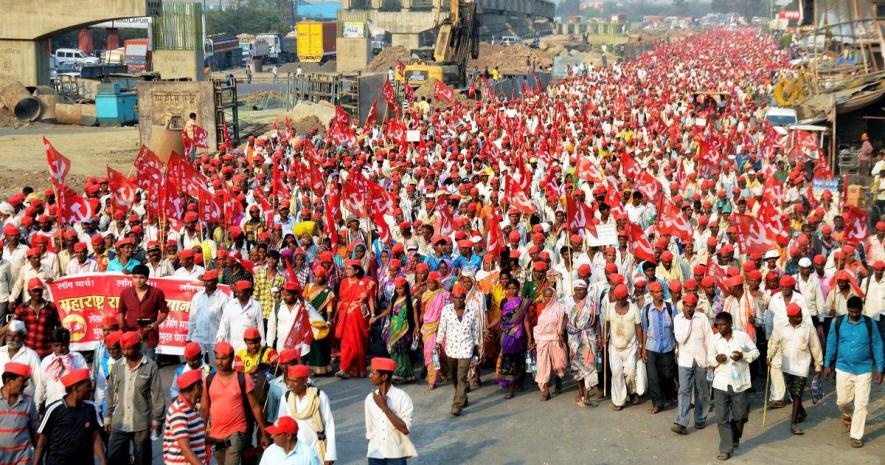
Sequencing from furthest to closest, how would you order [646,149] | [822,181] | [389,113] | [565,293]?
[389,113], [646,149], [822,181], [565,293]

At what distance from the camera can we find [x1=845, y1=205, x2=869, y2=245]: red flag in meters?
12.2

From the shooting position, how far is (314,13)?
14375 cm

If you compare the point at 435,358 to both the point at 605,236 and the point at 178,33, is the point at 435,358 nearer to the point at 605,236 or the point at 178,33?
the point at 605,236

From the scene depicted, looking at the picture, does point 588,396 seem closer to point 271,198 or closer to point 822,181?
point 271,198

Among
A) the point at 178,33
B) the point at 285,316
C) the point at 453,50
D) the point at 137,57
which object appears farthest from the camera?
the point at 137,57

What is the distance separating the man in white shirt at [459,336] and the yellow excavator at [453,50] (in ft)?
110

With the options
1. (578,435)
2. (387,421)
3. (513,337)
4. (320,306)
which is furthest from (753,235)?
(387,421)

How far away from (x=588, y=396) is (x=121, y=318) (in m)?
4.04

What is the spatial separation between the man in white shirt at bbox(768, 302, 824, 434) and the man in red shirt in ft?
16.5

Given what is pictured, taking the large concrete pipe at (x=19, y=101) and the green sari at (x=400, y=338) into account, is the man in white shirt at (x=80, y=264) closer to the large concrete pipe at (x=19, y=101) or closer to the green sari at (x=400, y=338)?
the green sari at (x=400, y=338)

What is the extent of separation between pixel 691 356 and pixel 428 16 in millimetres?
73495

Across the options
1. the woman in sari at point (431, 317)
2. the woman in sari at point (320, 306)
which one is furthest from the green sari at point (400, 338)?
the woman in sari at point (320, 306)

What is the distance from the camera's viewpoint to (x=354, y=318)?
1062cm

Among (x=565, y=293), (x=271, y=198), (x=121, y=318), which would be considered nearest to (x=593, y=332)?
(x=565, y=293)
